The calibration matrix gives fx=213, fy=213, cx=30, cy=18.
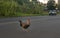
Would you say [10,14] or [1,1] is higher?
[1,1]

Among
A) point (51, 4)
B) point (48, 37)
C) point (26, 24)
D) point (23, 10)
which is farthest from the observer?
point (51, 4)

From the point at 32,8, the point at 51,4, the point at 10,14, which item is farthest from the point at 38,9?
the point at 51,4

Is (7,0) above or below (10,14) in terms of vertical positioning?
above

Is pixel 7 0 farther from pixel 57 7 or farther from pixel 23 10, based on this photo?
pixel 57 7

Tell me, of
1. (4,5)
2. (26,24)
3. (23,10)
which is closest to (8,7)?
(4,5)

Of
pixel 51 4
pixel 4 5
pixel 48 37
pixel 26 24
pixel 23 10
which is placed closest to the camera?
pixel 48 37

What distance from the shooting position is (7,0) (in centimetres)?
4425

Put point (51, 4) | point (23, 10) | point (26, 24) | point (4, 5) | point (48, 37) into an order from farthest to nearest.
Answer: point (51, 4), point (23, 10), point (4, 5), point (26, 24), point (48, 37)

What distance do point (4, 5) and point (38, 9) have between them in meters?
18.3

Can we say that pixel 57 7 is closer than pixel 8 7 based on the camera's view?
No

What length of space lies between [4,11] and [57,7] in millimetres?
44998

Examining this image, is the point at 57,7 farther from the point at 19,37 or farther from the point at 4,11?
the point at 19,37

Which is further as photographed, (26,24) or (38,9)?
(38,9)

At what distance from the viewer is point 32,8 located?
59750 millimetres
